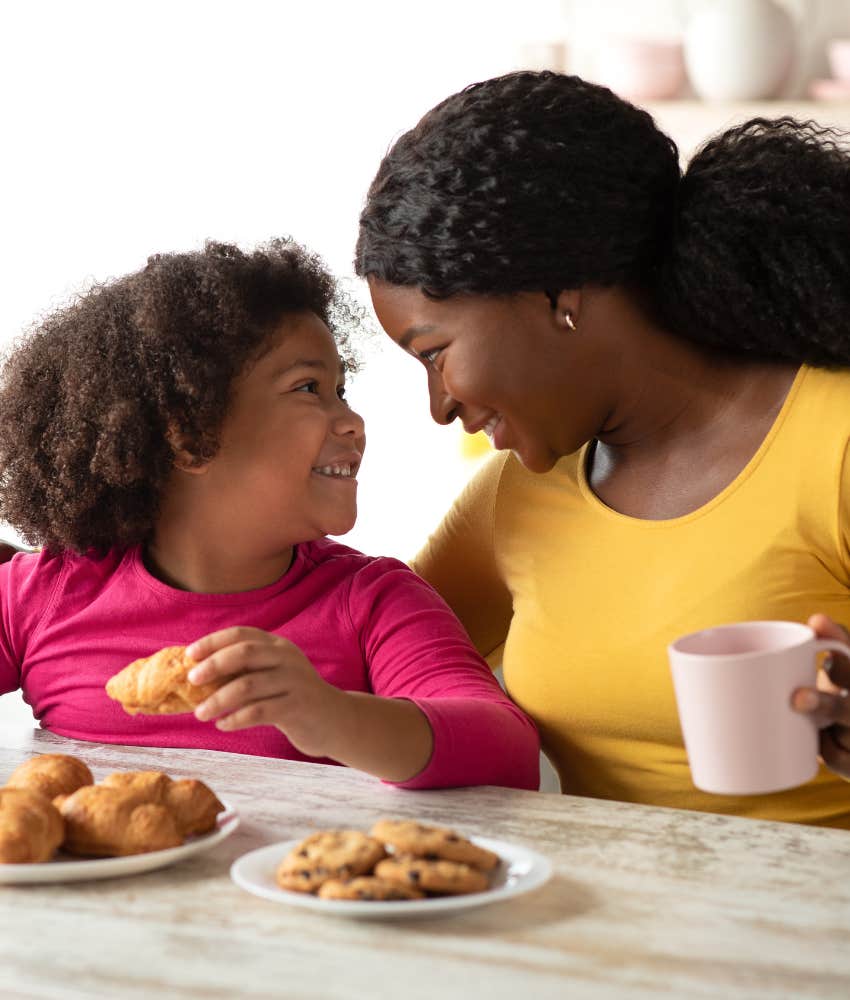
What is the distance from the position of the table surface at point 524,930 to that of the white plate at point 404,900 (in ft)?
0.04

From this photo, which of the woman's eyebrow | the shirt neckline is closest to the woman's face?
the woman's eyebrow

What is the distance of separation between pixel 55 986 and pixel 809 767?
488 millimetres

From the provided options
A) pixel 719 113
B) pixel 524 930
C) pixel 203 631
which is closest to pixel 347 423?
pixel 203 631

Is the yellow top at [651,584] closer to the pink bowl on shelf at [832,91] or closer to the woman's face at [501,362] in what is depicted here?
the woman's face at [501,362]

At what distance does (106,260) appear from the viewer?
3416 millimetres

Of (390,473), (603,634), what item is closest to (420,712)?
(603,634)

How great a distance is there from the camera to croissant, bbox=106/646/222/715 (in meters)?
1.03

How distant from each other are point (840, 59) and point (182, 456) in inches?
84.8

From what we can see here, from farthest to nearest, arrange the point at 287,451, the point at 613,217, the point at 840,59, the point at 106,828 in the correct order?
the point at 840,59 → the point at 287,451 → the point at 613,217 → the point at 106,828

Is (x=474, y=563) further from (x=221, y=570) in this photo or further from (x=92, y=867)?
(x=92, y=867)

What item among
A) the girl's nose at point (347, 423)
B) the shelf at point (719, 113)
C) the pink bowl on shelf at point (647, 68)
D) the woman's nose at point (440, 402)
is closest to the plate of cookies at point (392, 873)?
the woman's nose at point (440, 402)

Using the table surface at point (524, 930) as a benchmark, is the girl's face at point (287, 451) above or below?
above

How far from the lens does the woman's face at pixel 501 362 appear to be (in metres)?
1.26

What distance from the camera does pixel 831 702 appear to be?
0.92 m
